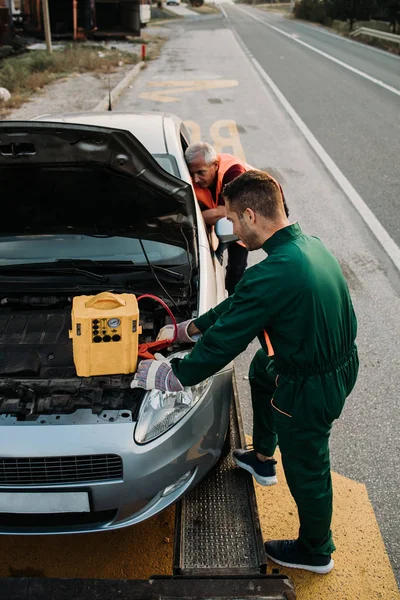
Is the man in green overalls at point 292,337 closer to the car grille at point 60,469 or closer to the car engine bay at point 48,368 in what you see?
the car engine bay at point 48,368

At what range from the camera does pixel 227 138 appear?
35.1ft

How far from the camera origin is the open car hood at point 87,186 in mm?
3303

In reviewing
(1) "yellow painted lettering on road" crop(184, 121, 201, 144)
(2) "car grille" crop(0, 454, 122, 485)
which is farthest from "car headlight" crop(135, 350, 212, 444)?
(1) "yellow painted lettering on road" crop(184, 121, 201, 144)

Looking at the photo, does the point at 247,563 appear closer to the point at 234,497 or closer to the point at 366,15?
the point at 234,497

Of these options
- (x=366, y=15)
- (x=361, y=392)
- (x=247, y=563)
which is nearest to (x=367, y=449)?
(x=361, y=392)

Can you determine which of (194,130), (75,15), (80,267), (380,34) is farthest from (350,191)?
(380,34)

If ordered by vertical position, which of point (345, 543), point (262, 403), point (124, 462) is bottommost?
point (345, 543)

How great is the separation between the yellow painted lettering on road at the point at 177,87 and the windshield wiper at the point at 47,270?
11647 mm

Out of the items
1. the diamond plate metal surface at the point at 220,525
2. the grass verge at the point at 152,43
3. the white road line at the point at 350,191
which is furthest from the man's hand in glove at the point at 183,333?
the grass verge at the point at 152,43

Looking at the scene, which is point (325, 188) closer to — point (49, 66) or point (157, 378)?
point (157, 378)

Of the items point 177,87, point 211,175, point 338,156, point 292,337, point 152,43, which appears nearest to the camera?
point 292,337

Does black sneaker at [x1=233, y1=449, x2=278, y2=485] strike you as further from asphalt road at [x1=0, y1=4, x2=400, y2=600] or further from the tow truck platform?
asphalt road at [x1=0, y1=4, x2=400, y2=600]

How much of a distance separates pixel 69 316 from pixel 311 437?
1.57m

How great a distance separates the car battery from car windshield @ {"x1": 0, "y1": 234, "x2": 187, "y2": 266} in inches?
30.6
